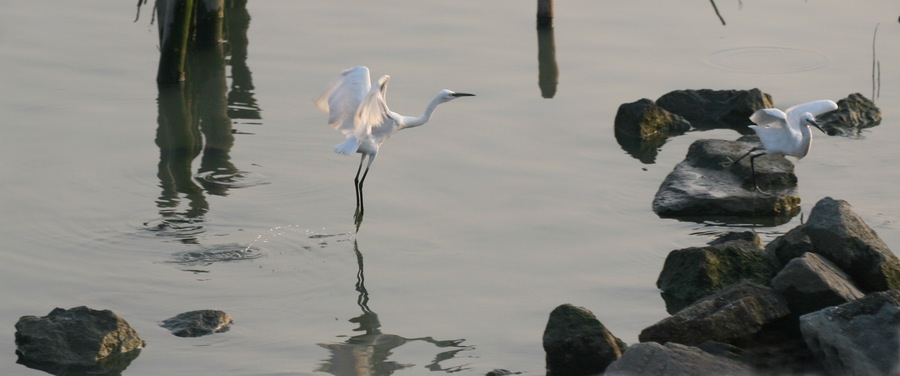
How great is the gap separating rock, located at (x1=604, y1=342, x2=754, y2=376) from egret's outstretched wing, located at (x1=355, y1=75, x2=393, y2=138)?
11.4 feet

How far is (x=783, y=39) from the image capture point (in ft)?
57.8

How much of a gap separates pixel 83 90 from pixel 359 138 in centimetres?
495

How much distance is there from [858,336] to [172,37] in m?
8.73

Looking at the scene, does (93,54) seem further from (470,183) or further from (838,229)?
(838,229)

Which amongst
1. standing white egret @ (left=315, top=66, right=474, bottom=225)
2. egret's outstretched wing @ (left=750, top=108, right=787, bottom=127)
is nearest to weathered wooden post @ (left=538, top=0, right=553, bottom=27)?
egret's outstretched wing @ (left=750, top=108, right=787, bottom=127)

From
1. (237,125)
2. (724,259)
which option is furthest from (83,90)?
(724,259)

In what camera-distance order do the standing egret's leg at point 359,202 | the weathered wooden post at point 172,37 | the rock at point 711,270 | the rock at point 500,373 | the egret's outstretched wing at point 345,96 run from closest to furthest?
the rock at point 500,373
the rock at point 711,270
the egret's outstretched wing at point 345,96
the standing egret's leg at point 359,202
the weathered wooden post at point 172,37

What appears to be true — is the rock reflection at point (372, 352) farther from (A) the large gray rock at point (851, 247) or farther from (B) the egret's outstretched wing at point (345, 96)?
(A) the large gray rock at point (851, 247)

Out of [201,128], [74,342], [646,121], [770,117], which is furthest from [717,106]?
[74,342]

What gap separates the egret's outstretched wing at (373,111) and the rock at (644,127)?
10.1 ft

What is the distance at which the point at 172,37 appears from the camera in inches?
556

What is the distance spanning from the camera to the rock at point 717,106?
1423cm

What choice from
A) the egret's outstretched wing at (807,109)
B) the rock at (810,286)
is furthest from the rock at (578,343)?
the egret's outstretched wing at (807,109)

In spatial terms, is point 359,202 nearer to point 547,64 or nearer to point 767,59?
point 547,64
